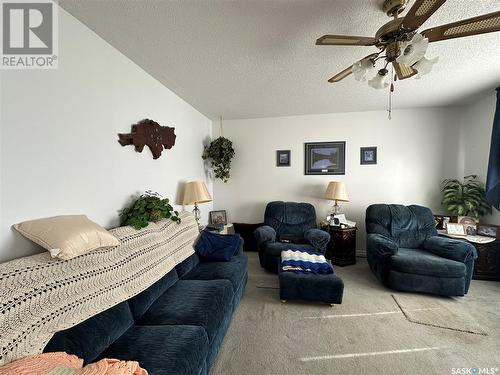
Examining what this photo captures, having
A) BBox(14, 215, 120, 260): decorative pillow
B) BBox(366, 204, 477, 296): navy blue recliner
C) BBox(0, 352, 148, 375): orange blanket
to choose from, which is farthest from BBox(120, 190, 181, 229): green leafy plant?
BBox(366, 204, 477, 296): navy blue recliner

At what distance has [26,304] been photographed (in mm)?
942

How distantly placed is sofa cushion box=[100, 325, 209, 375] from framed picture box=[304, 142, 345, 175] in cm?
322

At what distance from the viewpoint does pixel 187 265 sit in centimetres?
228

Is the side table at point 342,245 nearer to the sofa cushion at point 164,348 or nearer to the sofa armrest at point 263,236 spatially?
the sofa armrest at point 263,236

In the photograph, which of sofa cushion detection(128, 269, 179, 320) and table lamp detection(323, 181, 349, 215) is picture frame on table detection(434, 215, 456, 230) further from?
sofa cushion detection(128, 269, 179, 320)

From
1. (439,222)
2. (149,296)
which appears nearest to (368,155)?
(439,222)

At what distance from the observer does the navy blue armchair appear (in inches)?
118

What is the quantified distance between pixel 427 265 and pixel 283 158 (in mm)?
2537

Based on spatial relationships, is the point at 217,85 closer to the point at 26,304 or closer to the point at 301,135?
the point at 301,135

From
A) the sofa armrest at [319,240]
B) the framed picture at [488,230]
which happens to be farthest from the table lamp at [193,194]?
the framed picture at [488,230]

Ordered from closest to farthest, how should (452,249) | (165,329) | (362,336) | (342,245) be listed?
(165,329)
(362,336)
(452,249)
(342,245)

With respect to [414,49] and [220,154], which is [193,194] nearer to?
[220,154]

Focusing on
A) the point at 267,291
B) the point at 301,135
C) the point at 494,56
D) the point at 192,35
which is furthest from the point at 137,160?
the point at 494,56

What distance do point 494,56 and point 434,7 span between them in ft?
5.58
